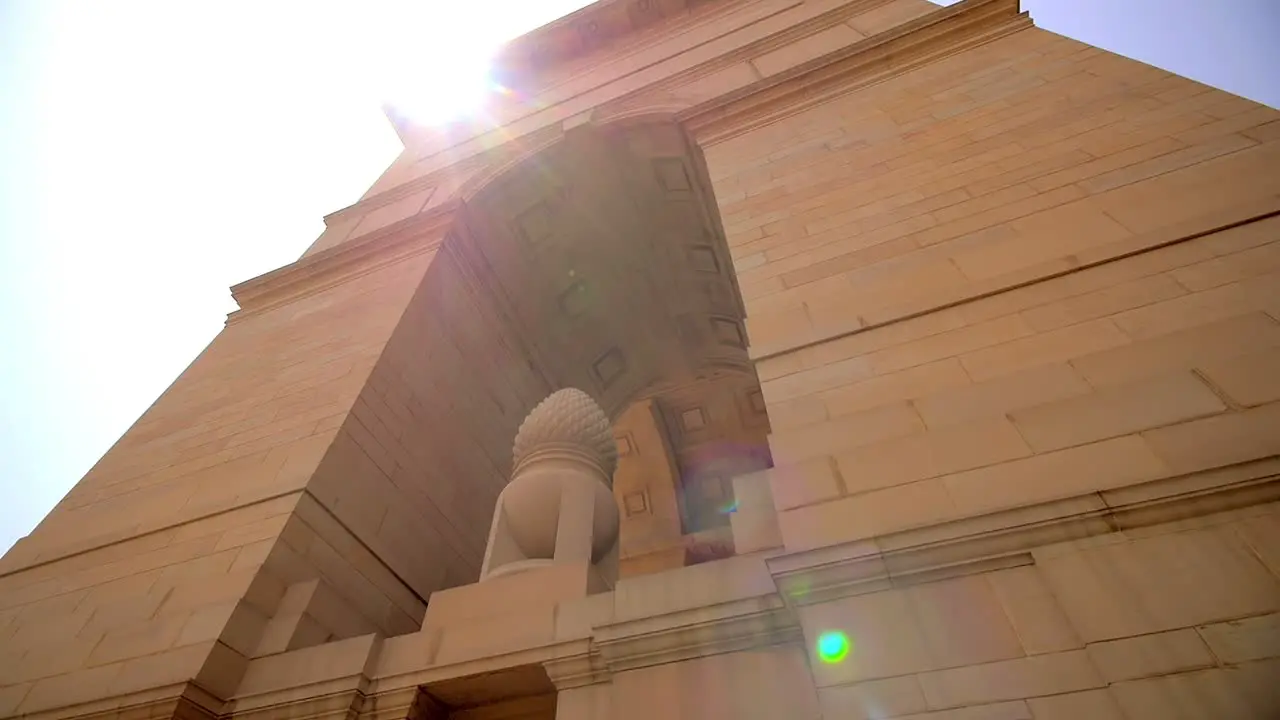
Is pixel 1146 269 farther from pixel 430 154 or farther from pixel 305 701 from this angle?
pixel 430 154

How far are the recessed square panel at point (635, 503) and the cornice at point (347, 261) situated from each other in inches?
288

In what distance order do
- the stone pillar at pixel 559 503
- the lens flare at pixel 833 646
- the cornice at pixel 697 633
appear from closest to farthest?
1. the lens flare at pixel 833 646
2. the cornice at pixel 697 633
3. the stone pillar at pixel 559 503

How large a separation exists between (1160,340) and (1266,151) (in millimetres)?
2161

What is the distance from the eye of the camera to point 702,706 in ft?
11.3

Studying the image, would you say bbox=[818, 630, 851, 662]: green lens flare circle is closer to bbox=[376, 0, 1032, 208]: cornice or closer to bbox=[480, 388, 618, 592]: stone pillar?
bbox=[480, 388, 618, 592]: stone pillar

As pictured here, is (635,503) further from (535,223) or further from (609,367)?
(535,223)

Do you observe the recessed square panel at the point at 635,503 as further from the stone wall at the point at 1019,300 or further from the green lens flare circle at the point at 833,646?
the green lens flare circle at the point at 833,646

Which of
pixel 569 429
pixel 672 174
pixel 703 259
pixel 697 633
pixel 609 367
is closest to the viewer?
pixel 697 633

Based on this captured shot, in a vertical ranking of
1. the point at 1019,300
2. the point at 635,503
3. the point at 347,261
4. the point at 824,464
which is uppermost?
the point at 635,503

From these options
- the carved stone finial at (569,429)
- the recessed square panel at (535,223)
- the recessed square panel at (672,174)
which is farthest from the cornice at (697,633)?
the recessed square panel at (535,223)

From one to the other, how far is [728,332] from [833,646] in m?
10.3

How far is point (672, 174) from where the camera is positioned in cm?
1113

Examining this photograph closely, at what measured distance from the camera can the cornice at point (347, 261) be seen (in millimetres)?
9883

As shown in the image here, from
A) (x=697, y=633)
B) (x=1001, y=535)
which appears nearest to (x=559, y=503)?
(x=697, y=633)
